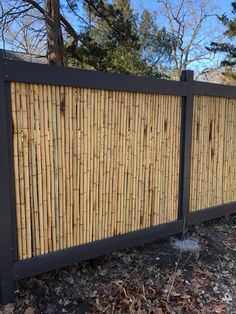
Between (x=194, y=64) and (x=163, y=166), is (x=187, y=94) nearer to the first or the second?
(x=163, y=166)

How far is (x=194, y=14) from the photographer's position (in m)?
17.6

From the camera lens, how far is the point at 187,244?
10.5 ft

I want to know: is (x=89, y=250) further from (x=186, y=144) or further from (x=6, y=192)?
(x=186, y=144)

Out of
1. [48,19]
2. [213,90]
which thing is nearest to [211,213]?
[213,90]

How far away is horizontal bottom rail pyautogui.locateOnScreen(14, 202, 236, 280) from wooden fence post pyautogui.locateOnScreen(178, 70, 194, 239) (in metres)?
0.21

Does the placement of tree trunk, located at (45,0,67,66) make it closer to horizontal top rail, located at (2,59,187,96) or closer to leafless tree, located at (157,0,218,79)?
horizontal top rail, located at (2,59,187,96)

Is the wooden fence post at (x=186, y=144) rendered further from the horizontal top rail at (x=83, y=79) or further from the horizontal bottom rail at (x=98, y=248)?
the horizontal bottom rail at (x=98, y=248)

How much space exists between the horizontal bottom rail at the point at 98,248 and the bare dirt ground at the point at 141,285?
0.53 feet

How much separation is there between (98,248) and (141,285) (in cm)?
45

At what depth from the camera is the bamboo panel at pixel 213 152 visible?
10.7ft

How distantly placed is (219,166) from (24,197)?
2275 millimetres

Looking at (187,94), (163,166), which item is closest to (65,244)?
(163,166)

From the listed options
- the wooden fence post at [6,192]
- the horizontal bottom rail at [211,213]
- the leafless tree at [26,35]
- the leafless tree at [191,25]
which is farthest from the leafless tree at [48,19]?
the leafless tree at [191,25]

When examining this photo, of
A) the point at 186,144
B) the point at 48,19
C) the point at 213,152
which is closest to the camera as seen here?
the point at 186,144
